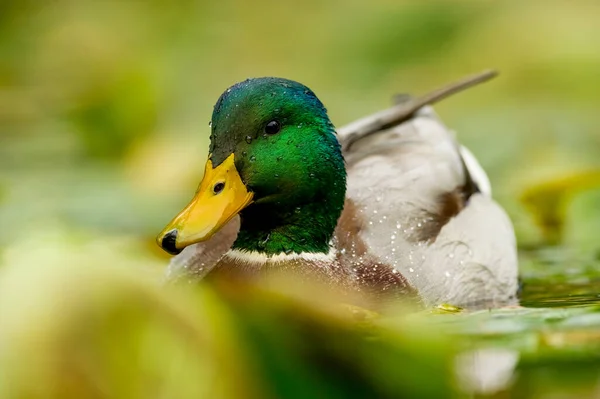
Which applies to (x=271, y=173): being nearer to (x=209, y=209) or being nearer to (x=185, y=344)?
(x=209, y=209)

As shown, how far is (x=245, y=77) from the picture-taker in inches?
273

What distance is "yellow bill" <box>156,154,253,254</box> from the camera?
313 cm

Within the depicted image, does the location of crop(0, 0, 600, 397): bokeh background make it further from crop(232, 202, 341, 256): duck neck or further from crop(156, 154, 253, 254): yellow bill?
crop(156, 154, 253, 254): yellow bill

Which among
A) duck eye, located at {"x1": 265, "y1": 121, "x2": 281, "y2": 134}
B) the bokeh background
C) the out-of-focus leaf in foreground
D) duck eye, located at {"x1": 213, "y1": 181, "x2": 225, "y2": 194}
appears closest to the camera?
the out-of-focus leaf in foreground

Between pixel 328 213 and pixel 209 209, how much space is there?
516 millimetres

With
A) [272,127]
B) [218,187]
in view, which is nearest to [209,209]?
[218,187]

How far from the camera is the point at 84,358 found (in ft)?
4.61

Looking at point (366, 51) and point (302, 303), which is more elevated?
point (366, 51)

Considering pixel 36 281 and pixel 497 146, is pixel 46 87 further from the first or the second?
pixel 36 281

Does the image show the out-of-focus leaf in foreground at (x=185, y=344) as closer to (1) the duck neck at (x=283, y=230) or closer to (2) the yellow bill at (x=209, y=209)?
(2) the yellow bill at (x=209, y=209)

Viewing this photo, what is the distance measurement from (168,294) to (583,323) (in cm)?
117

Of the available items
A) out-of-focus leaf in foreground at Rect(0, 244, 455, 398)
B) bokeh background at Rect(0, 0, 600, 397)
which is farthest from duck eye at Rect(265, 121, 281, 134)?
out-of-focus leaf in foreground at Rect(0, 244, 455, 398)

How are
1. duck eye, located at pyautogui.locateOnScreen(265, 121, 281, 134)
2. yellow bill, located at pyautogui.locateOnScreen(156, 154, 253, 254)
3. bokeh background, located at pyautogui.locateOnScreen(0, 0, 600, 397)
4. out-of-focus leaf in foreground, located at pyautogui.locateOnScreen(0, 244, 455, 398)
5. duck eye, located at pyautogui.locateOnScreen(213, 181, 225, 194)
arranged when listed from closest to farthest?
out-of-focus leaf in foreground, located at pyautogui.locateOnScreen(0, 244, 455, 398)
yellow bill, located at pyautogui.locateOnScreen(156, 154, 253, 254)
duck eye, located at pyautogui.locateOnScreen(213, 181, 225, 194)
duck eye, located at pyautogui.locateOnScreen(265, 121, 281, 134)
bokeh background, located at pyautogui.locateOnScreen(0, 0, 600, 397)

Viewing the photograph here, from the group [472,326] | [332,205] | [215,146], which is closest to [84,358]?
[472,326]
